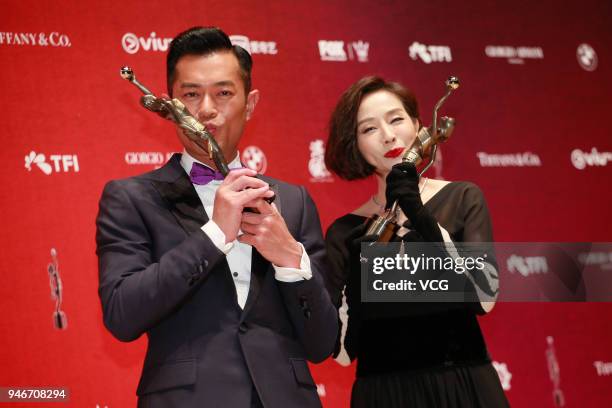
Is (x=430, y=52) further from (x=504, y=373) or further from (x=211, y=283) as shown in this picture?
(x=211, y=283)

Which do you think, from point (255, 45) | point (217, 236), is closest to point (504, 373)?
point (255, 45)

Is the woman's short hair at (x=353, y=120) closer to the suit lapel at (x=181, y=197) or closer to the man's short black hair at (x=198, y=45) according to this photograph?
the man's short black hair at (x=198, y=45)

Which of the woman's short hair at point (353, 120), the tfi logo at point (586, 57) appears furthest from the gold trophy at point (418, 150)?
the tfi logo at point (586, 57)

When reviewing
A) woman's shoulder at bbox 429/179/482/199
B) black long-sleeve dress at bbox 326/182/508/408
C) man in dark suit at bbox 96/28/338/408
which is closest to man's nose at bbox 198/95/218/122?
man in dark suit at bbox 96/28/338/408

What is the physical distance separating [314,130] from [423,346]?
4.47ft

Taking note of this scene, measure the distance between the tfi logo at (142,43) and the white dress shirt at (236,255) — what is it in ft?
4.21

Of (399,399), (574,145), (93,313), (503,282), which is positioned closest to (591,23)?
(574,145)

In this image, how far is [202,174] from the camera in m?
1.97

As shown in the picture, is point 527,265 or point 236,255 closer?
point 236,255

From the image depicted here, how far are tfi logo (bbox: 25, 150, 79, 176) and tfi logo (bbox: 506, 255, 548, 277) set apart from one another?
194 cm

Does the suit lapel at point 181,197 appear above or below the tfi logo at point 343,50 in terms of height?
below

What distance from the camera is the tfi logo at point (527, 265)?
3.50 metres

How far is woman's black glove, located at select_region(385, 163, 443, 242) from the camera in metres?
2.18

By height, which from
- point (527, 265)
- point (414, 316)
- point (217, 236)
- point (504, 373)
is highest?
point (527, 265)
